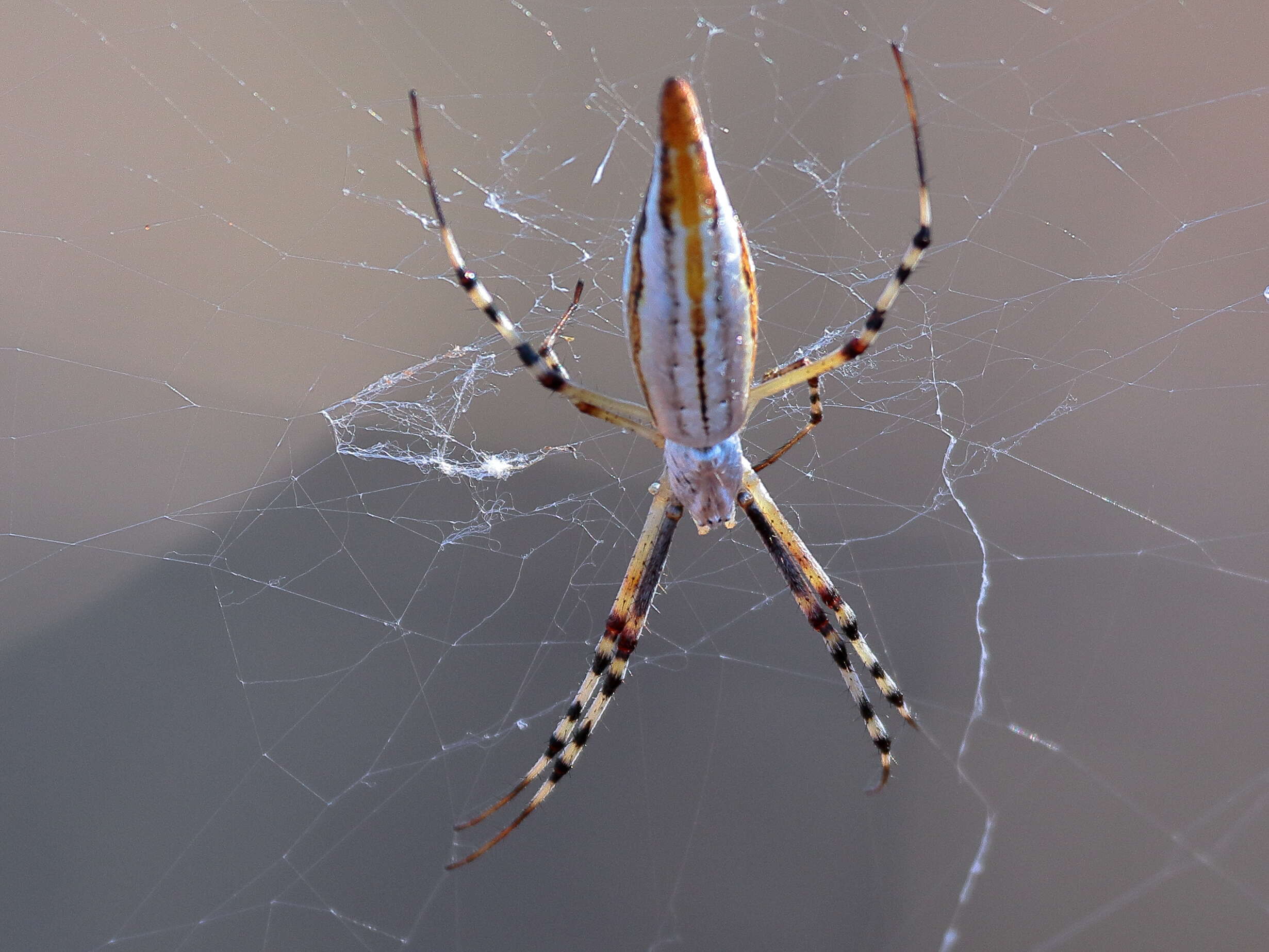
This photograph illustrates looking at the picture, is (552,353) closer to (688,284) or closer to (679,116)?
(688,284)

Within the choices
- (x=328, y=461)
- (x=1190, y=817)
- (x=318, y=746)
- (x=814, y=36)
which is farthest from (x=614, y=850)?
(x=814, y=36)

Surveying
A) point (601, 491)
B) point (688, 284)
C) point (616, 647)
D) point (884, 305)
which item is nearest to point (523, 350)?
point (688, 284)

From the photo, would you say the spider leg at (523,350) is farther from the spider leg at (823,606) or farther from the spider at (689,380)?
the spider leg at (823,606)

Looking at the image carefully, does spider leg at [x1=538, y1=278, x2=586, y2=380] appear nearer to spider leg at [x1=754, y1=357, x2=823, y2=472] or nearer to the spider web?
spider leg at [x1=754, y1=357, x2=823, y2=472]

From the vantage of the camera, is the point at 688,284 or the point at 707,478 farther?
the point at 707,478

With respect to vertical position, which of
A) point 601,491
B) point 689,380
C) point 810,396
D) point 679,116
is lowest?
point 601,491

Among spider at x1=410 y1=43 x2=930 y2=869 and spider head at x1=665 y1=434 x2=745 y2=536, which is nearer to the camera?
spider at x1=410 y1=43 x2=930 y2=869

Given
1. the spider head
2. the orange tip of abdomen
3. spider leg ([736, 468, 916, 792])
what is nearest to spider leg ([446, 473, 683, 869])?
the spider head
